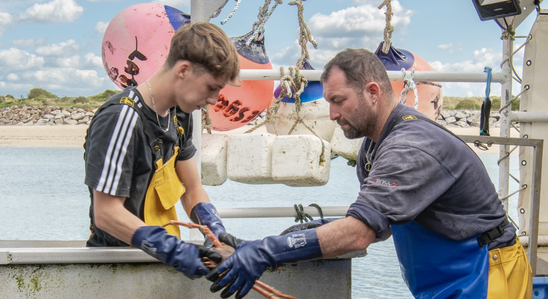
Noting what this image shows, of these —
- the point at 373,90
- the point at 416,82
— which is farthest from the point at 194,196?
the point at 416,82

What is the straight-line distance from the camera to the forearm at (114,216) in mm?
1798

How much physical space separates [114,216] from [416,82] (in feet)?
7.05

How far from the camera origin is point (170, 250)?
1782 mm

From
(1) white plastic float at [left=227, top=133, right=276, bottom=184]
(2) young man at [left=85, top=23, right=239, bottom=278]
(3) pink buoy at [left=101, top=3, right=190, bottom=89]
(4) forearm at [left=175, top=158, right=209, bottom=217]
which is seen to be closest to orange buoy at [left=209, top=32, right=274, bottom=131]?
(1) white plastic float at [left=227, top=133, right=276, bottom=184]

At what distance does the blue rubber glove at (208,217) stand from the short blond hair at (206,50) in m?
0.57

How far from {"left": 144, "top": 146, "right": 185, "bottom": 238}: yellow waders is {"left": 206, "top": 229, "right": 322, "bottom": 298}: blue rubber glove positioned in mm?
395

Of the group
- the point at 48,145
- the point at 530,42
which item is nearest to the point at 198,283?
the point at 530,42

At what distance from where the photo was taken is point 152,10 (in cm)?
319

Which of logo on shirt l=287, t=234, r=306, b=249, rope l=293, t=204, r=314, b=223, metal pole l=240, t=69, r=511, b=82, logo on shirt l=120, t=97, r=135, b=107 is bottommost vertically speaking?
rope l=293, t=204, r=314, b=223

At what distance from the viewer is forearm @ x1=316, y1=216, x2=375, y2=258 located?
1.75m

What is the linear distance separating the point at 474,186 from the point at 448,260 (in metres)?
0.28

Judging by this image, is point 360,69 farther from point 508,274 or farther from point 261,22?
point 261,22

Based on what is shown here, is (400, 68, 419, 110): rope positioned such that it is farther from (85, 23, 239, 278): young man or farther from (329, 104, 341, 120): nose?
(85, 23, 239, 278): young man

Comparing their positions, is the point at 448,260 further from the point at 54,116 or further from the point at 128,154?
the point at 54,116
